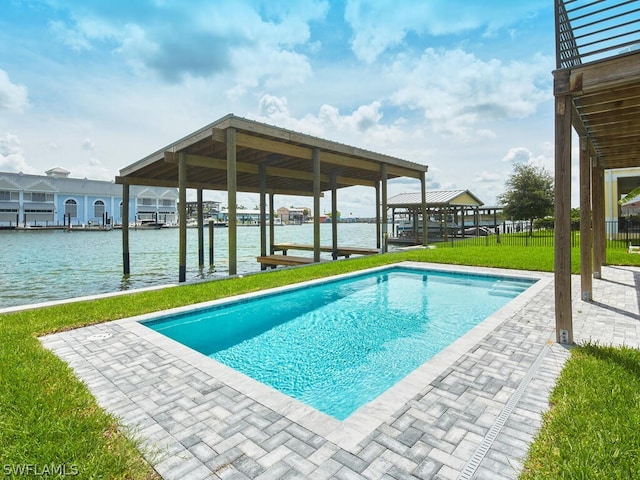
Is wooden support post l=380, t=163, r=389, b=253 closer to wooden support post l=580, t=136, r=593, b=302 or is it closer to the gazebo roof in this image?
the gazebo roof

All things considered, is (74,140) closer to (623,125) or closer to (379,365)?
(379,365)

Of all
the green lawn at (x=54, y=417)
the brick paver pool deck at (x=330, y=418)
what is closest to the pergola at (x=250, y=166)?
the green lawn at (x=54, y=417)

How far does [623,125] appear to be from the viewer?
6.20m

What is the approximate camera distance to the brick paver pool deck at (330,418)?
2260mm

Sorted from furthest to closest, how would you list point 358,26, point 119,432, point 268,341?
1. point 358,26
2. point 268,341
3. point 119,432

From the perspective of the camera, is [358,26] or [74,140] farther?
[74,140]

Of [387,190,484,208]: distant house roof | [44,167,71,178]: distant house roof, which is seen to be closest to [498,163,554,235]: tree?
[387,190,484,208]: distant house roof

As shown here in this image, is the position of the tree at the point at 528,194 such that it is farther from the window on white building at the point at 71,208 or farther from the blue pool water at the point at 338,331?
the window on white building at the point at 71,208

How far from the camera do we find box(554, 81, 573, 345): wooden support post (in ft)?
14.1

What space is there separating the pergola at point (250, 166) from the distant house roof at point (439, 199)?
8.14 m

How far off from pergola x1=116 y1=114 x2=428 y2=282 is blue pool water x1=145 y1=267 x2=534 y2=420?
3.72 m

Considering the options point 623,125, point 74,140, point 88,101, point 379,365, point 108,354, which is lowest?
point 379,365

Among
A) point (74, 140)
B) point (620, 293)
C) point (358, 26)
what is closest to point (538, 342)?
point (620, 293)

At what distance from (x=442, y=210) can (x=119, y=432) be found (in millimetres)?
30815
